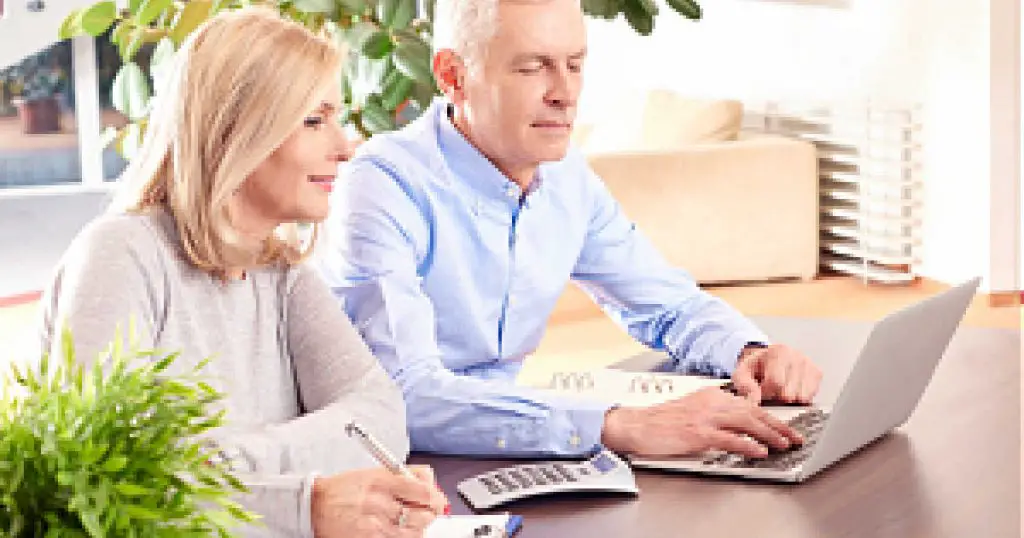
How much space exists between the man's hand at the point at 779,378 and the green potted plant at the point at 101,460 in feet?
4.63

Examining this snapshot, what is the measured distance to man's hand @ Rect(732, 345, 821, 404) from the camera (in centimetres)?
219

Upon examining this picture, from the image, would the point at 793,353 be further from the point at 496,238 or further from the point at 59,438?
the point at 59,438

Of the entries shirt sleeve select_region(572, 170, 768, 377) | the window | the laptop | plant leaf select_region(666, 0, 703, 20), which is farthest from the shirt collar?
the window

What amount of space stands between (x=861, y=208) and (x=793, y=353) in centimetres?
523

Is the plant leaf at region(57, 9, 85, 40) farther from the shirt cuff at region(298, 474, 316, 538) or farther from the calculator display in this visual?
the shirt cuff at region(298, 474, 316, 538)

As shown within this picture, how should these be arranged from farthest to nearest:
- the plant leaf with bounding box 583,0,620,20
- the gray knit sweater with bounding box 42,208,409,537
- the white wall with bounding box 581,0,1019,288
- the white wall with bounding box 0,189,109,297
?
the white wall with bounding box 0,189,109,297, the white wall with bounding box 581,0,1019,288, the plant leaf with bounding box 583,0,620,20, the gray knit sweater with bounding box 42,208,409,537

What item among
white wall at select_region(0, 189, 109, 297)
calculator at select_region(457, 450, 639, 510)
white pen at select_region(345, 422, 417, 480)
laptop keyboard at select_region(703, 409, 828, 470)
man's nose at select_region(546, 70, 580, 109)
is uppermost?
man's nose at select_region(546, 70, 580, 109)

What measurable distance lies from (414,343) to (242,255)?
1.15 ft

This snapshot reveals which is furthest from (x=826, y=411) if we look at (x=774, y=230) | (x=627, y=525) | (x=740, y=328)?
(x=774, y=230)

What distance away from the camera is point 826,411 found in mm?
2092

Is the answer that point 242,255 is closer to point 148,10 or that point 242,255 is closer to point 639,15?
point 639,15

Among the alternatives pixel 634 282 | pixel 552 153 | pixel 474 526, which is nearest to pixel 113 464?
pixel 474 526

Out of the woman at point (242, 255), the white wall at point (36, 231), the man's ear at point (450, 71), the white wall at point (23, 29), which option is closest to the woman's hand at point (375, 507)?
the woman at point (242, 255)

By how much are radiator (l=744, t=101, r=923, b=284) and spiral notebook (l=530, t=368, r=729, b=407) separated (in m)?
4.99
